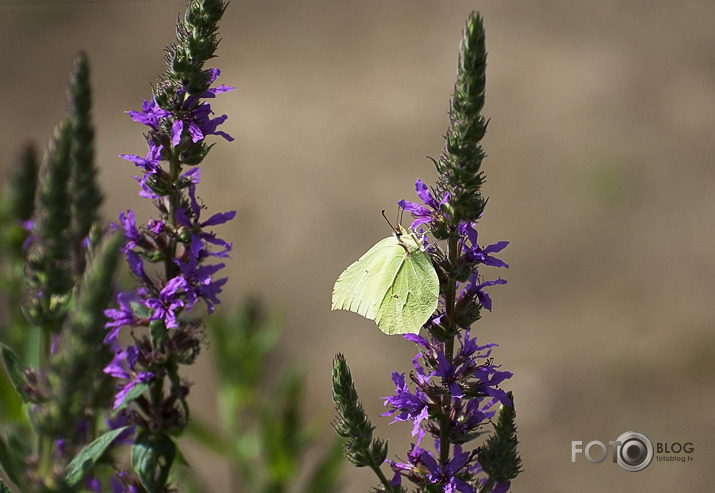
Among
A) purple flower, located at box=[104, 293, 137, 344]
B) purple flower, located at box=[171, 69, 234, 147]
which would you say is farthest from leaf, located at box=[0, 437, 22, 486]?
purple flower, located at box=[171, 69, 234, 147]

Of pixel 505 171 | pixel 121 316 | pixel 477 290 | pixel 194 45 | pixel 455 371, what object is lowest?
pixel 455 371

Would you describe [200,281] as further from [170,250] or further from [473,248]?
[473,248]

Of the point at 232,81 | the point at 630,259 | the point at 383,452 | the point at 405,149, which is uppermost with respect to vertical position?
the point at 232,81

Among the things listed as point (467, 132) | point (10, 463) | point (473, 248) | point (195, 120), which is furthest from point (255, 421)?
point (467, 132)

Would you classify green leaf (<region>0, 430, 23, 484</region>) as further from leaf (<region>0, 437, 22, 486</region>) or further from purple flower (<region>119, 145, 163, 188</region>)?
purple flower (<region>119, 145, 163, 188</region>)

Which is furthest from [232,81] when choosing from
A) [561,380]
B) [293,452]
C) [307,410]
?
[293,452]

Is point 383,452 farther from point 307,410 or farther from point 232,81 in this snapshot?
point 232,81
